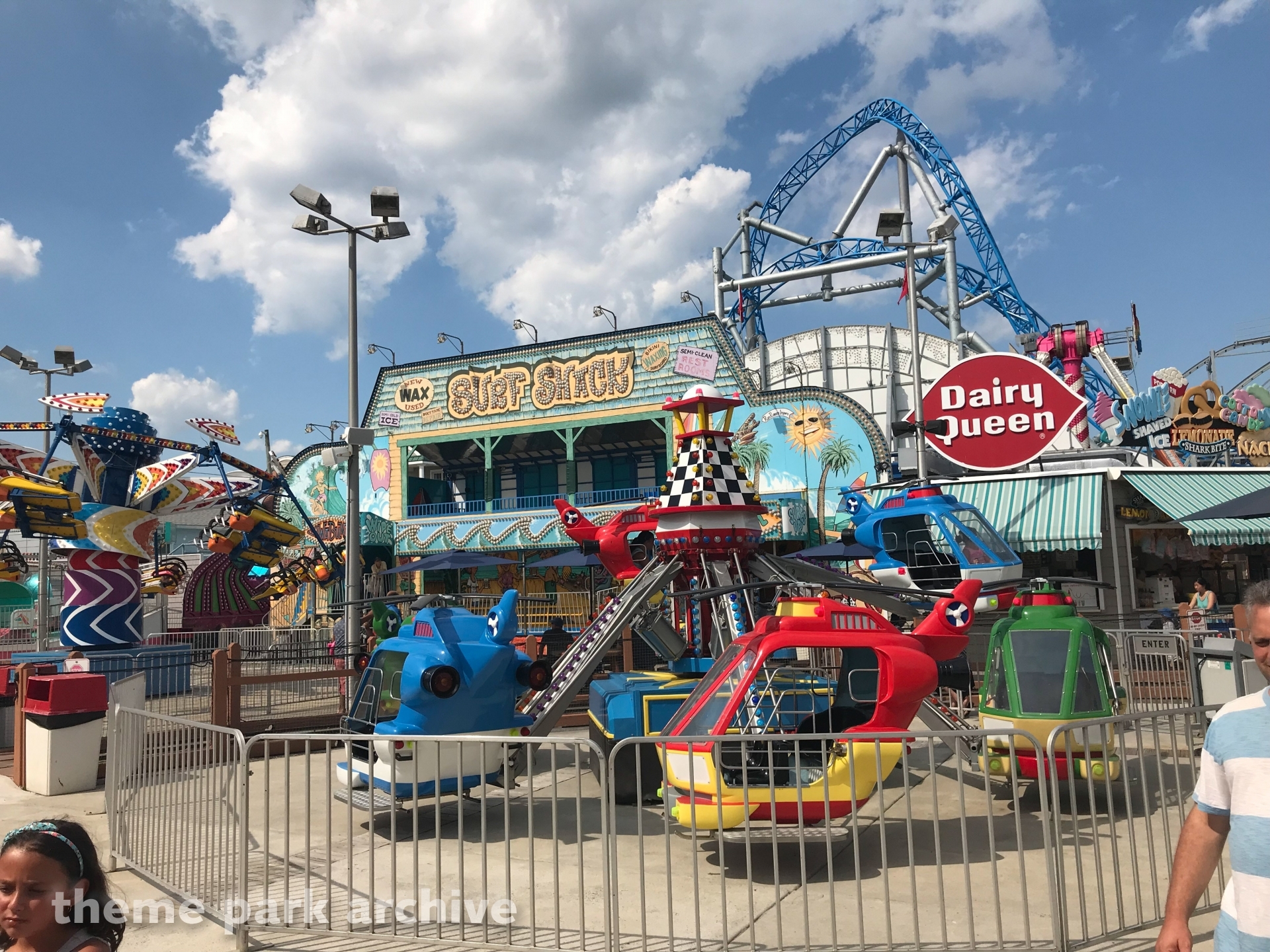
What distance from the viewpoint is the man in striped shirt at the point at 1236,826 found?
8.32 feet

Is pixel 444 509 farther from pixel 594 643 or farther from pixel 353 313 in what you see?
pixel 594 643

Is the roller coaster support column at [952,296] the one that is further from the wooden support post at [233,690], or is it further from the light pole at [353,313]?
the wooden support post at [233,690]

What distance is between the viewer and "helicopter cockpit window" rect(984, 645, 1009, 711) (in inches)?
311

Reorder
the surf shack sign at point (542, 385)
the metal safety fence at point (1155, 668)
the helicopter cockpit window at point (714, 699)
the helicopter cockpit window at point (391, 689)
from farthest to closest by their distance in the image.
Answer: the surf shack sign at point (542, 385) → the metal safety fence at point (1155, 668) → the helicopter cockpit window at point (391, 689) → the helicopter cockpit window at point (714, 699)

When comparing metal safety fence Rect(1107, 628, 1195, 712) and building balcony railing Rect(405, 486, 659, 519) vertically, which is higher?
building balcony railing Rect(405, 486, 659, 519)

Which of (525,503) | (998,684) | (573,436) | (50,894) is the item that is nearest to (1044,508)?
(998,684)

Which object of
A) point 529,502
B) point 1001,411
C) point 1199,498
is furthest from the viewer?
point 529,502

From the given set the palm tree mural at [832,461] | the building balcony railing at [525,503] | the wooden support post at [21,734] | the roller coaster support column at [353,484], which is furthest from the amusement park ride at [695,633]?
the building balcony railing at [525,503]

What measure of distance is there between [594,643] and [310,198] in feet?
24.4

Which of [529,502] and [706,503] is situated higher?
[529,502]

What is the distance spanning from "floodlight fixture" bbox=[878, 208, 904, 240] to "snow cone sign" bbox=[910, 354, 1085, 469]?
119 inches

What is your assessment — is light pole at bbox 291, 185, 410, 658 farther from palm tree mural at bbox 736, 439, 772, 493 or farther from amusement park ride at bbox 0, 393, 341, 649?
palm tree mural at bbox 736, 439, 772, 493

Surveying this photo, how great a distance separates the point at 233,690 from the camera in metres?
10.5

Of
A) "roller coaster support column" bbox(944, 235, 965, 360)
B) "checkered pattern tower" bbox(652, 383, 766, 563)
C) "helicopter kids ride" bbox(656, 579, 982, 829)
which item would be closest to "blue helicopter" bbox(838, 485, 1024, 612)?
"checkered pattern tower" bbox(652, 383, 766, 563)
